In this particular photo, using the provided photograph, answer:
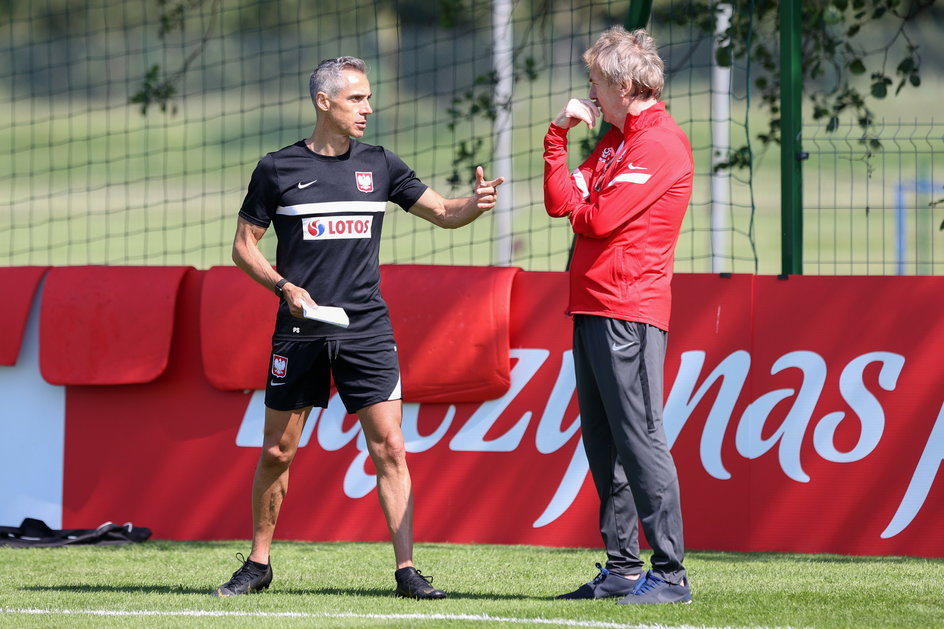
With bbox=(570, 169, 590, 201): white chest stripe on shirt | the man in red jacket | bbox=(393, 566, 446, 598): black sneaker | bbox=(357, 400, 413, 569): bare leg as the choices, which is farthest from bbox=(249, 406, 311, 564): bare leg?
bbox=(570, 169, 590, 201): white chest stripe on shirt

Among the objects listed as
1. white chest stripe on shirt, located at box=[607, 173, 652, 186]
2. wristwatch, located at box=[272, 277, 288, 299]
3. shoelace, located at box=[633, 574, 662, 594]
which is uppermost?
white chest stripe on shirt, located at box=[607, 173, 652, 186]

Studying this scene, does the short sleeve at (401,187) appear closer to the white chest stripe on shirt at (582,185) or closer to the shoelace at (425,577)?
the white chest stripe on shirt at (582,185)

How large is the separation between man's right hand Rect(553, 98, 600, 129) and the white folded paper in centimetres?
98

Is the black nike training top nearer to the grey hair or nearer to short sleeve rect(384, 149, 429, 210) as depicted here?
short sleeve rect(384, 149, 429, 210)

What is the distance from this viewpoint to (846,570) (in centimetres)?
530

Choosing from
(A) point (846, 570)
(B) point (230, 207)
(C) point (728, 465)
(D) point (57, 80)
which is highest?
(D) point (57, 80)

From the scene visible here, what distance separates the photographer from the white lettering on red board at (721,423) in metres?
5.76

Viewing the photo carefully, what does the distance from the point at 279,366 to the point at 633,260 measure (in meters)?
1.33

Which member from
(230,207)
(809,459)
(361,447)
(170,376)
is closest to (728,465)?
(809,459)

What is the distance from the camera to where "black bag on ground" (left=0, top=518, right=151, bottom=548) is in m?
6.04

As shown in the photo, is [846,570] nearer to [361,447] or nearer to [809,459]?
[809,459]

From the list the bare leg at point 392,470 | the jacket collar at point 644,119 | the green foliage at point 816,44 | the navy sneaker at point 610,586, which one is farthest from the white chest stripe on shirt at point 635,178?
the green foliage at point 816,44

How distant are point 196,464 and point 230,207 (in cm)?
2842

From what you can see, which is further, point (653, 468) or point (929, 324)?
point (929, 324)
